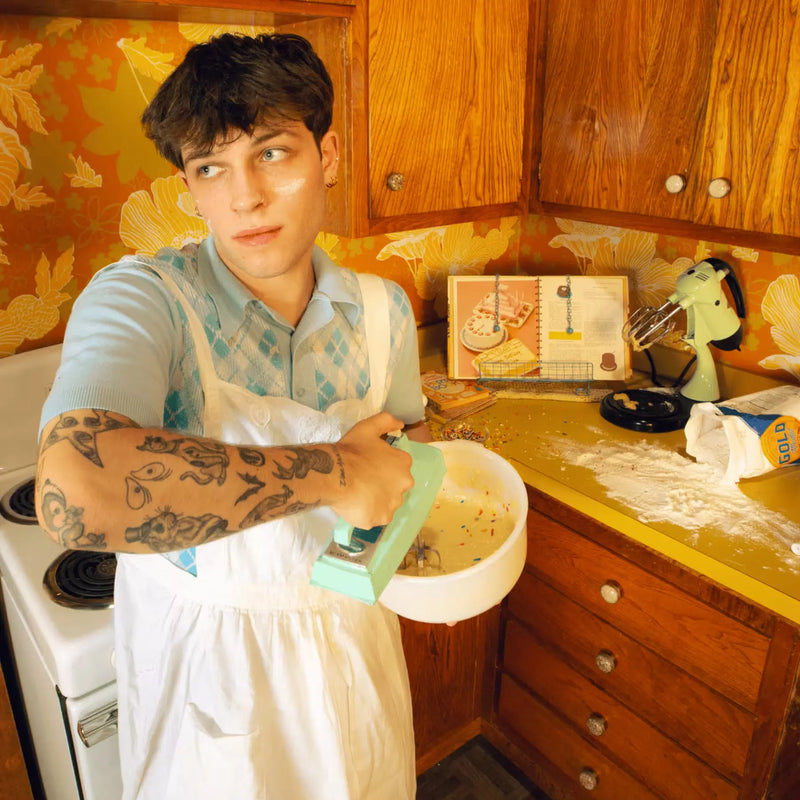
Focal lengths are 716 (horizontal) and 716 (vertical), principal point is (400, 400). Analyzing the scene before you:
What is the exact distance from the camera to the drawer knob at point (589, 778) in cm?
156

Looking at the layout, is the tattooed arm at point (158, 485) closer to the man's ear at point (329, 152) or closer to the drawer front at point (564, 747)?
the man's ear at point (329, 152)

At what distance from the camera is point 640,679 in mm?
1389

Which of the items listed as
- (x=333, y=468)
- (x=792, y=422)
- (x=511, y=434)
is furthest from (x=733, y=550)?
(x=333, y=468)

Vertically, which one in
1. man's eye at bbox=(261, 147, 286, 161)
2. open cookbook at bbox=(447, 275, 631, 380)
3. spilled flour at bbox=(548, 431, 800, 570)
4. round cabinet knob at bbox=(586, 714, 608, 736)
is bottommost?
round cabinet knob at bbox=(586, 714, 608, 736)

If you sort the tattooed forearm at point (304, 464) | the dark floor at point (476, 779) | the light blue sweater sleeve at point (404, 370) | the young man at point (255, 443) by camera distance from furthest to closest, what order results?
the dark floor at point (476, 779) → the light blue sweater sleeve at point (404, 370) → the young man at point (255, 443) → the tattooed forearm at point (304, 464)

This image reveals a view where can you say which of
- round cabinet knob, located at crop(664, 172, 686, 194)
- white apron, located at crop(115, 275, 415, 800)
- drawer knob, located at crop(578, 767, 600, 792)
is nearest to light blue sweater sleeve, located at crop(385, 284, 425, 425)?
white apron, located at crop(115, 275, 415, 800)

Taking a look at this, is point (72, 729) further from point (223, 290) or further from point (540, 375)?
point (540, 375)

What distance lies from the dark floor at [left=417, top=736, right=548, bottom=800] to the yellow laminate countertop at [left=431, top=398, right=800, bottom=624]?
2.87 ft

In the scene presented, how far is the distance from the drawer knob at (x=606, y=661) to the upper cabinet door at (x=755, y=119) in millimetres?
865

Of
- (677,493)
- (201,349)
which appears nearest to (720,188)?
(677,493)

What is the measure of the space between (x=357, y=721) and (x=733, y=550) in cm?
68

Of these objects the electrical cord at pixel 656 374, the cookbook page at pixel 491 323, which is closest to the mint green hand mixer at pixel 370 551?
the cookbook page at pixel 491 323

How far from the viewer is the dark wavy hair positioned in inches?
35.5

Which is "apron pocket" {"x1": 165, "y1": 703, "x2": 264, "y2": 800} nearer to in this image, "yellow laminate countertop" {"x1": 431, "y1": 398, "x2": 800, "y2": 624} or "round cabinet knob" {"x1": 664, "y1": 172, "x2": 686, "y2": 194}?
"yellow laminate countertop" {"x1": 431, "y1": 398, "x2": 800, "y2": 624}
